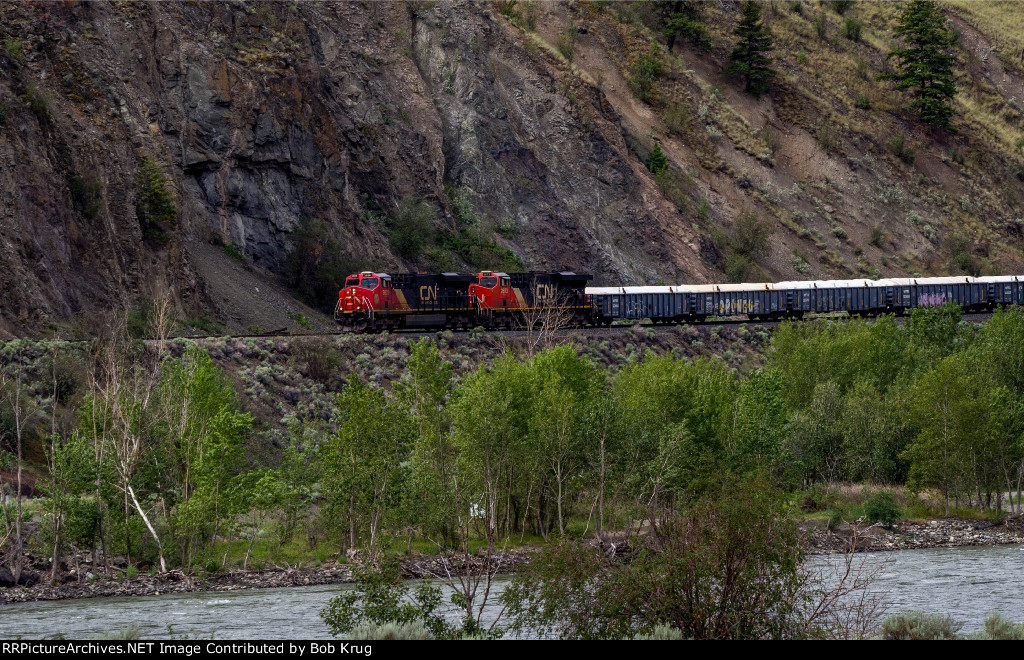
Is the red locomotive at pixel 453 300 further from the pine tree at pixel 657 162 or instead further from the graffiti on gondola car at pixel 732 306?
the pine tree at pixel 657 162

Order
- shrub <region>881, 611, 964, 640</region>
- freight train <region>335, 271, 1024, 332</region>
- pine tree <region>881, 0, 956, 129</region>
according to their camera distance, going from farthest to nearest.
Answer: pine tree <region>881, 0, 956, 129</region>
freight train <region>335, 271, 1024, 332</region>
shrub <region>881, 611, 964, 640</region>

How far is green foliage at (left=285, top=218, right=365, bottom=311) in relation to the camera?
73750mm

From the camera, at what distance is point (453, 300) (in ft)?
218

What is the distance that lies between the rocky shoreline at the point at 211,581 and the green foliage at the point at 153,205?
34.4 meters

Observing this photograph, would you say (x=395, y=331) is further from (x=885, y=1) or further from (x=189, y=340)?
(x=885, y=1)

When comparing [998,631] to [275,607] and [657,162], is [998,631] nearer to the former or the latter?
[275,607]

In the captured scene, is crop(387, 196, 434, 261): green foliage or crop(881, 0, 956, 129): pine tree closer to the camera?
crop(387, 196, 434, 261): green foliage

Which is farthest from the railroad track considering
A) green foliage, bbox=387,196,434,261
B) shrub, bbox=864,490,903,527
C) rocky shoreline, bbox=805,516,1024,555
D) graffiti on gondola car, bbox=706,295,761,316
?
rocky shoreline, bbox=805,516,1024,555

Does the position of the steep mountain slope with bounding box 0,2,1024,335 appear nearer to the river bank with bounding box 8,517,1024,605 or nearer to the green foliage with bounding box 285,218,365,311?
the green foliage with bounding box 285,218,365,311

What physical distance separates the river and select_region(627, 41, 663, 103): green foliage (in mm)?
78440

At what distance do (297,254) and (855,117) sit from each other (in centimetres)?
6975

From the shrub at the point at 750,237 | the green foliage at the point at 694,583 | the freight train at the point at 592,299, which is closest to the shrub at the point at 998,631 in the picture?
the green foliage at the point at 694,583

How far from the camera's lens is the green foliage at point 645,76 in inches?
4373
